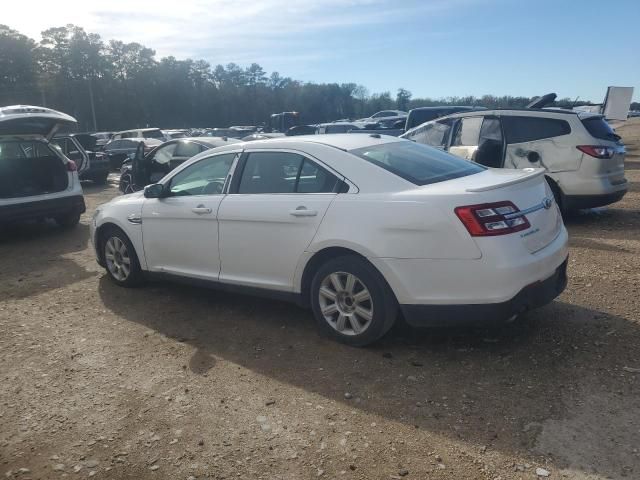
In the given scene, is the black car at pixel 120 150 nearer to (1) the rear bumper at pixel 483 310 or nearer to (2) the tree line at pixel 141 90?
(1) the rear bumper at pixel 483 310

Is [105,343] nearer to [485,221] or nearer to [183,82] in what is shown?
[485,221]

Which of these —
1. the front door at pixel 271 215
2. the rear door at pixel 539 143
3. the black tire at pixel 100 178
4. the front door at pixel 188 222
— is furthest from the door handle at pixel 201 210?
the black tire at pixel 100 178

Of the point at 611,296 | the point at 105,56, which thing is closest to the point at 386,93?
the point at 105,56

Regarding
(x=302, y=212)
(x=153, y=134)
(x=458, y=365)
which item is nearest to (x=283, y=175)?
(x=302, y=212)

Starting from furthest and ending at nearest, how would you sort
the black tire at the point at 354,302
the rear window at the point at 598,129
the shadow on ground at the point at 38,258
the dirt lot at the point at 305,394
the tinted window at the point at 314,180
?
the rear window at the point at 598,129
the shadow on ground at the point at 38,258
the tinted window at the point at 314,180
the black tire at the point at 354,302
the dirt lot at the point at 305,394

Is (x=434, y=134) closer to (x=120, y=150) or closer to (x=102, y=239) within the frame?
(x=102, y=239)

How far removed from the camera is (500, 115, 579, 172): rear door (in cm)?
748

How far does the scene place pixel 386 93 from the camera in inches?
3814

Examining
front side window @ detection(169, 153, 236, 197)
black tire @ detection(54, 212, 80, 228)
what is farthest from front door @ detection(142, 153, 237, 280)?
black tire @ detection(54, 212, 80, 228)

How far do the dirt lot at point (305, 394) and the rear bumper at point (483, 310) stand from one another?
0.35 m

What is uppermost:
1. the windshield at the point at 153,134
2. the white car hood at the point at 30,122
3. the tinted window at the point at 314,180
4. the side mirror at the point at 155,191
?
the white car hood at the point at 30,122

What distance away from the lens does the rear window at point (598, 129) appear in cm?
743

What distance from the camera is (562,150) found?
295 inches

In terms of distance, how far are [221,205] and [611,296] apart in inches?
140
